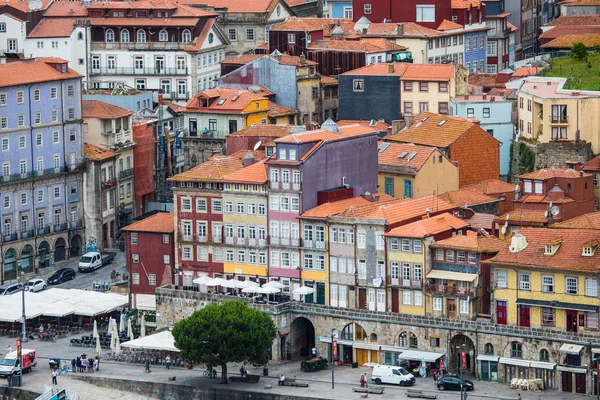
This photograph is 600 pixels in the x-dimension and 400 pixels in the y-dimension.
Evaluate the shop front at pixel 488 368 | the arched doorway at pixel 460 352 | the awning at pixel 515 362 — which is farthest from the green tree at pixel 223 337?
the awning at pixel 515 362

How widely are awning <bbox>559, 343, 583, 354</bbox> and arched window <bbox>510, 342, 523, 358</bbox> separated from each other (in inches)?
146

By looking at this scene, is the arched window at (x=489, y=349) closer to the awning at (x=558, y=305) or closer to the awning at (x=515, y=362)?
the awning at (x=515, y=362)

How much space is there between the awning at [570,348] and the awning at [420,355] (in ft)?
33.3

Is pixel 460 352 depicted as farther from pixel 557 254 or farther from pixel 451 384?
pixel 557 254

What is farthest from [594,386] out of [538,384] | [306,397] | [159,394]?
[159,394]

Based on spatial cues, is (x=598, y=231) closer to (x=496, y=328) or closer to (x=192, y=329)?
(x=496, y=328)

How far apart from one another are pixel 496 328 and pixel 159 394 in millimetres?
26068

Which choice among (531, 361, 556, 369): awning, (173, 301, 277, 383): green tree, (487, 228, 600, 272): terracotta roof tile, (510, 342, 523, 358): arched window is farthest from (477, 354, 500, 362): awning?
(173, 301, 277, 383): green tree

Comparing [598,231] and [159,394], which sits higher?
[598,231]

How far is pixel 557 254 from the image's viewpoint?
195250mm

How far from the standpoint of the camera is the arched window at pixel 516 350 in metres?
195

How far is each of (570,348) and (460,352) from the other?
975 centimetres

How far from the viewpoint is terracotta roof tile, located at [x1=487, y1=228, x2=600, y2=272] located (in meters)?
193

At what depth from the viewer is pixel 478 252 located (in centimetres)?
19900
